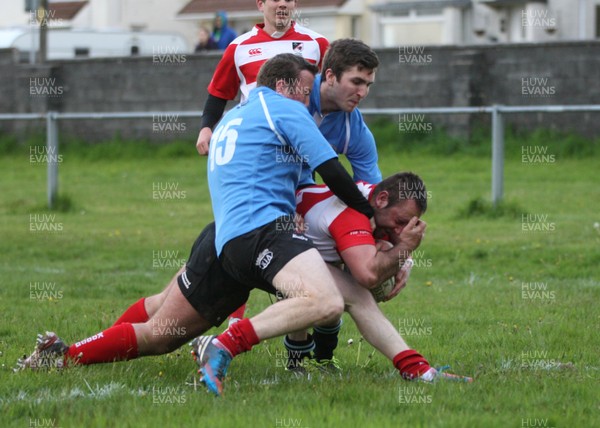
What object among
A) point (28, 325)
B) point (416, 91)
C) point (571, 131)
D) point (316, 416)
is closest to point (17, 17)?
point (416, 91)

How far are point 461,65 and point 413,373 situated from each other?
650 inches

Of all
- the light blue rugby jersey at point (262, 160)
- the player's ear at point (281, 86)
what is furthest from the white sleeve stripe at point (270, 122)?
the player's ear at point (281, 86)

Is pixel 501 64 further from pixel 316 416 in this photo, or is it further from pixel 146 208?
pixel 316 416

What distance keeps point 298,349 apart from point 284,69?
1.59m

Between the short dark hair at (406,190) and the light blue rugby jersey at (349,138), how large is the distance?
0.49 meters

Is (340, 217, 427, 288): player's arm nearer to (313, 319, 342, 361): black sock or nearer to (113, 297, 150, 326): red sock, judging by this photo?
(313, 319, 342, 361): black sock

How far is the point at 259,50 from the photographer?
740 centimetres

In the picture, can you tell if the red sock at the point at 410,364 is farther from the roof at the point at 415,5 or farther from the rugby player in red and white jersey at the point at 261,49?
the roof at the point at 415,5

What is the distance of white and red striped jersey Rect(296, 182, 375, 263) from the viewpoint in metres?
5.90

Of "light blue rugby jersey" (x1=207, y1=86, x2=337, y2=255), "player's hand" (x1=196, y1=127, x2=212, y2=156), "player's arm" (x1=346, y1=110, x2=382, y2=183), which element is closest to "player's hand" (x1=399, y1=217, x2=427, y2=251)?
"light blue rugby jersey" (x1=207, y1=86, x2=337, y2=255)

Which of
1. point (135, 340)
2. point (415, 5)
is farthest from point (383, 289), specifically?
point (415, 5)

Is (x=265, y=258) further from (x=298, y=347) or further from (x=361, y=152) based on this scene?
(x=361, y=152)

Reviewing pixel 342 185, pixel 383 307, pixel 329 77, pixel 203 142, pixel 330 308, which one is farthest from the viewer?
pixel 383 307

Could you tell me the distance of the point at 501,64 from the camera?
21625mm
